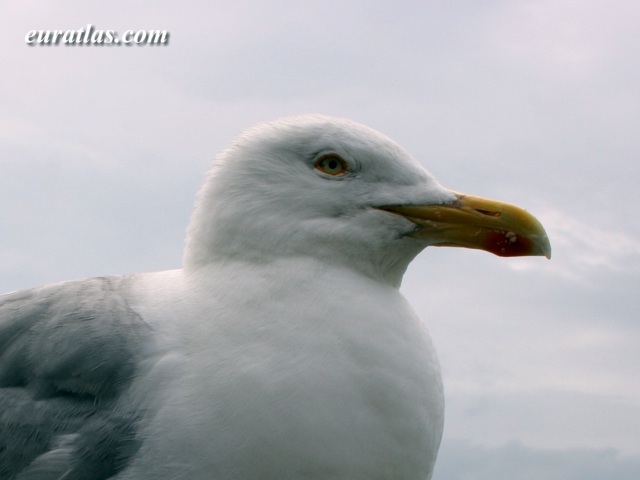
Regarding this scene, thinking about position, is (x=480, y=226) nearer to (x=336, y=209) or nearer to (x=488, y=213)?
(x=488, y=213)

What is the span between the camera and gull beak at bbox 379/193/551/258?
4070 mm

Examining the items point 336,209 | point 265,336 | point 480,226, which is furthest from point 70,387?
point 480,226

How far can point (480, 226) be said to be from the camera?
407cm

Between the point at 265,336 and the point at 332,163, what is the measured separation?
2.85 feet

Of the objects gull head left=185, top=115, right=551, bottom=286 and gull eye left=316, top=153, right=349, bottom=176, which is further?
gull eye left=316, top=153, right=349, bottom=176

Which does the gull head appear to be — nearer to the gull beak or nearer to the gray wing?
the gull beak

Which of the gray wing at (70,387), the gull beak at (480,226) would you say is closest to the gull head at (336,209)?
the gull beak at (480,226)

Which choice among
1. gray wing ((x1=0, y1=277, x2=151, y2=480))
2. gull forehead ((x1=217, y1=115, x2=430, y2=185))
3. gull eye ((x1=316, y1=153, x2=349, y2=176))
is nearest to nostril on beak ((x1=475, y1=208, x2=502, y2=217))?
gull forehead ((x1=217, y1=115, x2=430, y2=185))

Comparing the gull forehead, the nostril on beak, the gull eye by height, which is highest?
the gull forehead

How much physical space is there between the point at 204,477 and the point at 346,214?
1.24 metres

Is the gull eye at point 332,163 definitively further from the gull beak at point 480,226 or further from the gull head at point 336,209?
the gull beak at point 480,226

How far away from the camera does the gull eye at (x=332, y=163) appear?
13.6 ft

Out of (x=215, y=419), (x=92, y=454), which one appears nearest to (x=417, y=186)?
(x=215, y=419)

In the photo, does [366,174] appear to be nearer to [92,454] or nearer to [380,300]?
[380,300]
